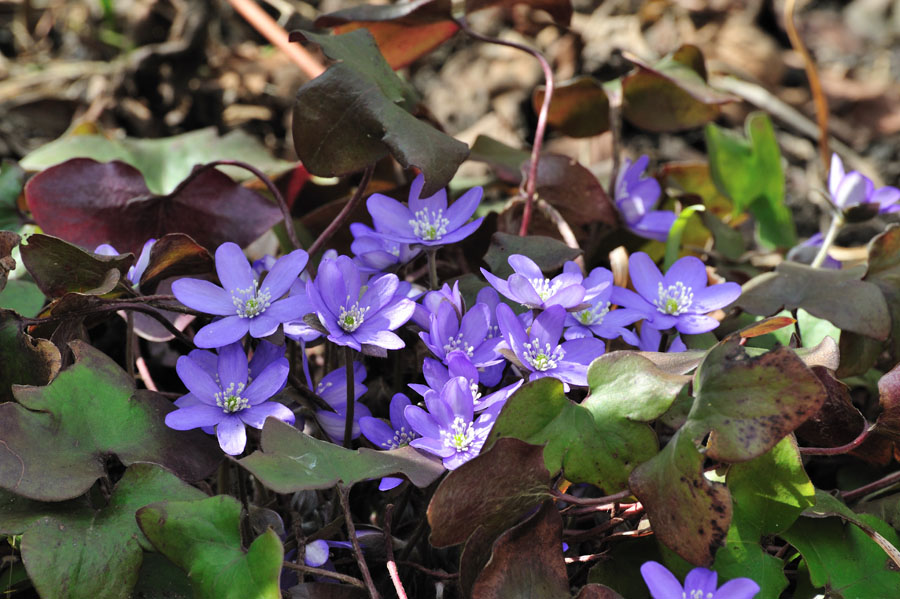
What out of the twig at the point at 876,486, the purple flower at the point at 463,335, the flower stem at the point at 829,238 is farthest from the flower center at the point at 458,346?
the flower stem at the point at 829,238

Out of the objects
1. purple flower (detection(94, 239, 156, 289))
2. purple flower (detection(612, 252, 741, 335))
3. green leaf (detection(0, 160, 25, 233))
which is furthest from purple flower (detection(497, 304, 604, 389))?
green leaf (detection(0, 160, 25, 233))

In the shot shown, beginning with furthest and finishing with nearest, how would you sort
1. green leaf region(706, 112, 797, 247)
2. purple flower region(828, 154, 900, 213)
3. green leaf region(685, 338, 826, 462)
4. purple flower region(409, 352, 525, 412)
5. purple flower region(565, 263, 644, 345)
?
green leaf region(706, 112, 797, 247)
purple flower region(828, 154, 900, 213)
purple flower region(565, 263, 644, 345)
purple flower region(409, 352, 525, 412)
green leaf region(685, 338, 826, 462)

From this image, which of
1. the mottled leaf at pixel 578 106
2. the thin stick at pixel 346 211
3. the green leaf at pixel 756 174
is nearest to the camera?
the thin stick at pixel 346 211

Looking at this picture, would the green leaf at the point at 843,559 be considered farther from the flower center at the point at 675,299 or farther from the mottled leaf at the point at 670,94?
the mottled leaf at the point at 670,94

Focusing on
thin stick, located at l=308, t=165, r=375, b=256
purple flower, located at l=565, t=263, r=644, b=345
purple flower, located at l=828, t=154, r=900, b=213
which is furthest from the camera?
purple flower, located at l=828, t=154, r=900, b=213

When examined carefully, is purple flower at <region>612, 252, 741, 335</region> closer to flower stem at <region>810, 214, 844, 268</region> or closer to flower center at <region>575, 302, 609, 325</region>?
flower center at <region>575, 302, 609, 325</region>
